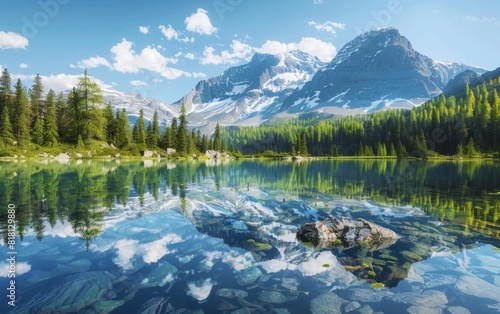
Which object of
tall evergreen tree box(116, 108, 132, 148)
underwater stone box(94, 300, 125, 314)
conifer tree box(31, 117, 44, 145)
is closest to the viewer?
underwater stone box(94, 300, 125, 314)

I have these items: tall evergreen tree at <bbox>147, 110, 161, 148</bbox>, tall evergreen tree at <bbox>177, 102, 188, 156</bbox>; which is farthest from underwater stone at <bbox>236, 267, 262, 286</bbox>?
tall evergreen tree at <bbox>147, 110, 161, 148</bbox>

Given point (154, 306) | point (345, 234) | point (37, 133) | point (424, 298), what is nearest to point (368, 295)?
point (424, 298)

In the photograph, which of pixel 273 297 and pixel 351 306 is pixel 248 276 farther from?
pixel 351 306

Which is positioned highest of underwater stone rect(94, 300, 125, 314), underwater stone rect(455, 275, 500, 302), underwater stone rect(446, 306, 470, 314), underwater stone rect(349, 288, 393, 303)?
underwater stone rect(94, 300, 125, 314)

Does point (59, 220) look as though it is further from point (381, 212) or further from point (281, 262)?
point (381, 212)

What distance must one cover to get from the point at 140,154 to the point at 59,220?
98315 mm

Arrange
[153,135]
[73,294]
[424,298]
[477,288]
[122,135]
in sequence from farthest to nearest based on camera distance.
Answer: [153,135]
[122,135]
[477,288]
[424,298]
[73,294]

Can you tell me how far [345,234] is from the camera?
14.3 metres

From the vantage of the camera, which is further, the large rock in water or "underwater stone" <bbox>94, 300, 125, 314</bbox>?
the large rock in water

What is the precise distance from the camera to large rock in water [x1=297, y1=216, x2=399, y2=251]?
1372 cm

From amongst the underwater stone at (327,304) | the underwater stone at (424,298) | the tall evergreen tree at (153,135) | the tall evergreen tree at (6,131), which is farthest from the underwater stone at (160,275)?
the tall evergreen tree at (153,135)

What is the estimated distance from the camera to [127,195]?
25.5 m

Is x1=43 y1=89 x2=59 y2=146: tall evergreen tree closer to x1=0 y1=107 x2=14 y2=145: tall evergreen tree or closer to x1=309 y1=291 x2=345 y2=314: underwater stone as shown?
x1=0 y1=107 x2=14 y2=145: tall evergreen tree

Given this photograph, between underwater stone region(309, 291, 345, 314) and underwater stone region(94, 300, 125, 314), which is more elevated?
underwater stone region(94, 300, 125, 314)
